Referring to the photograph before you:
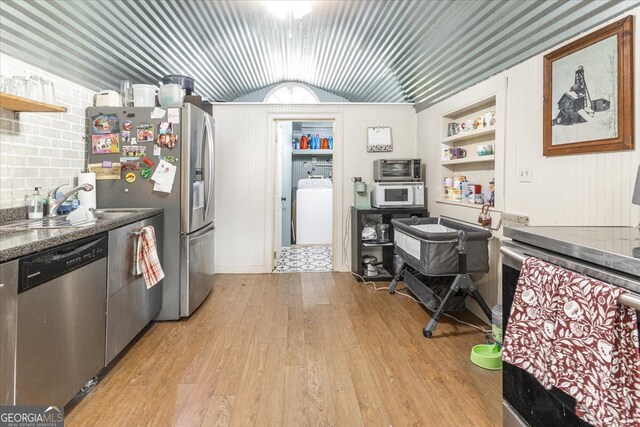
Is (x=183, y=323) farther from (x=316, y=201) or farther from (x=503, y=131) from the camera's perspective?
(x=316, y=201)

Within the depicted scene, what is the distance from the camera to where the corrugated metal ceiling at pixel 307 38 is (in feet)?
6.05

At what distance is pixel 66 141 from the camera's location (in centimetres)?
240

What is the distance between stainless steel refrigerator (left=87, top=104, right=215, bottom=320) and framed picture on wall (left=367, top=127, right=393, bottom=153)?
2196mm

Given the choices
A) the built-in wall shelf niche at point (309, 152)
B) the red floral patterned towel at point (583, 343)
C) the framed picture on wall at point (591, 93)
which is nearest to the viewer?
the red floral patterned towel at point (583, 343)

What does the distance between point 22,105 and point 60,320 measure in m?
1.30

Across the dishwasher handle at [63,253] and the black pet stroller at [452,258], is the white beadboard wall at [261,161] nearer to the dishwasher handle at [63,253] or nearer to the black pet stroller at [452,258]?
the black pet stroller at [452,258]

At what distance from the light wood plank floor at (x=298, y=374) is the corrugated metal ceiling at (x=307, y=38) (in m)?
2.04

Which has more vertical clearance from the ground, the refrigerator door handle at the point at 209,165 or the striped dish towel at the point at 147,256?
the refrigerator door handle at the point at 209,165

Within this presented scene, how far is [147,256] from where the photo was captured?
218 centimetres

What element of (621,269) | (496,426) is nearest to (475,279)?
(496,426)

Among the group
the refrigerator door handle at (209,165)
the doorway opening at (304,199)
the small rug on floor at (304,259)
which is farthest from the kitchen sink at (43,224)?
the doorway opening at (304,199)

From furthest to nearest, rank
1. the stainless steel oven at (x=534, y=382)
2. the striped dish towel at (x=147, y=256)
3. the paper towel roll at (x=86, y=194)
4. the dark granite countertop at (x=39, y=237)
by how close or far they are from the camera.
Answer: the paper towel roll at (x=86, y=194) → the striped dish towel at (x=147, y=256) → the dark granite countertop at (x=39, y=237) → the stainless steel oven at (x=534, y=382)

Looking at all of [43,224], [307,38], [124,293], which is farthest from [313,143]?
[43,224]

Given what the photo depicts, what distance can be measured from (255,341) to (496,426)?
156 centimetres
